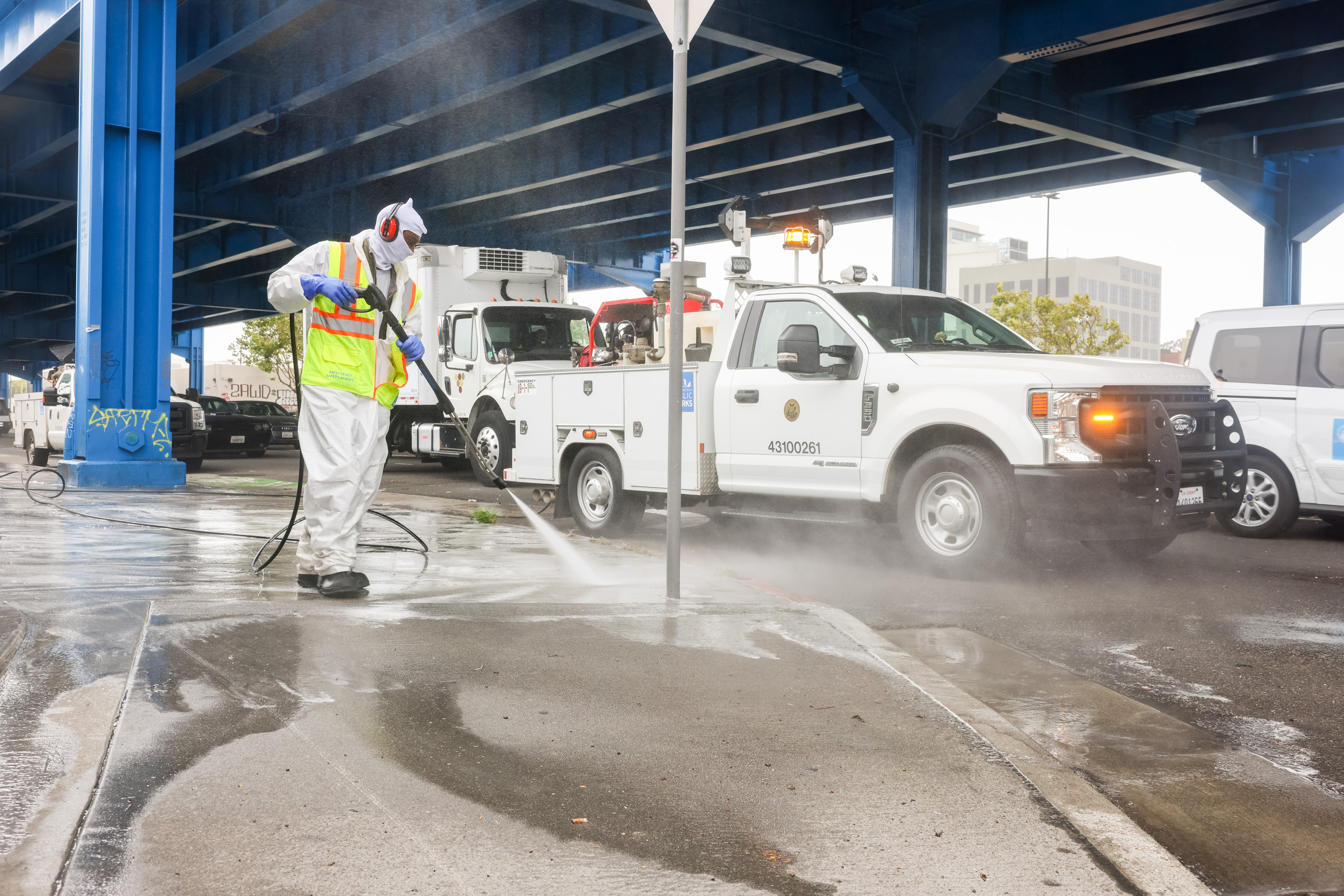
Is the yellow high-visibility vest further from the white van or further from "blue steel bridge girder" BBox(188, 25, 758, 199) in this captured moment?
"blue steel bridge girder" BBox(188, 25, 758, 199)

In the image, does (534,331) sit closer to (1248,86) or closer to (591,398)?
(591,398)

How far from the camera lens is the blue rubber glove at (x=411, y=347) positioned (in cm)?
659

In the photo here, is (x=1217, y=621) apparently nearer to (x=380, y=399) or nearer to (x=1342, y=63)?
(x=380, y=399)

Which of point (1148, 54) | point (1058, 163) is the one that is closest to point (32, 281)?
point (1058, 163)

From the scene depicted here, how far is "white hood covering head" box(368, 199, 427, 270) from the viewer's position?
257 inches

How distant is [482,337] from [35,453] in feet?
31.7

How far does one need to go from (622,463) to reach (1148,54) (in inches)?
553

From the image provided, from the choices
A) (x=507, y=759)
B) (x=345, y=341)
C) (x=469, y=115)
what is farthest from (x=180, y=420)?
(x=507, y=759)

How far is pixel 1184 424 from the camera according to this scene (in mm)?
8195

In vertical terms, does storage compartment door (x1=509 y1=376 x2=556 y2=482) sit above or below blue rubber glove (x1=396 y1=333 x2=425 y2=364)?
below

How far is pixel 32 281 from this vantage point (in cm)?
4603

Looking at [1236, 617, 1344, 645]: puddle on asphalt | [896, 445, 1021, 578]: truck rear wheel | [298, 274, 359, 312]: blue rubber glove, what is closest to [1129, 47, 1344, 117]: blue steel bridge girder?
[896, 445, 1021, 578]: truck rear wheel

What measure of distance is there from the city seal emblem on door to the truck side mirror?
2425 mm

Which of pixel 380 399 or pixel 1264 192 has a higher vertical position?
pixel 1264 192
